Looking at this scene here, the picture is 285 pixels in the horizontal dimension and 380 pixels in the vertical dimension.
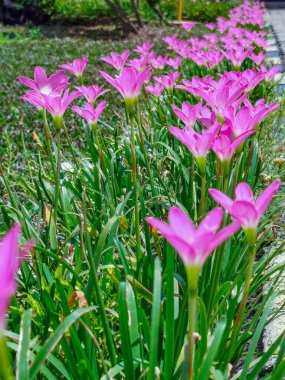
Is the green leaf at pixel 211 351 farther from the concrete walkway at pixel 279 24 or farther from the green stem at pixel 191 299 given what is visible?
the concrete walkway at pixel 279 24

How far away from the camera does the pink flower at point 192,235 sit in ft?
2.24

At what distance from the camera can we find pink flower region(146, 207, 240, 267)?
68 centimetres

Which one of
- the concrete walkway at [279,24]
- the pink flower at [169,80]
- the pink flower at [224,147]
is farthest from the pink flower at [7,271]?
the concrete walkway at [279,24]

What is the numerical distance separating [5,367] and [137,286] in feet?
2.07

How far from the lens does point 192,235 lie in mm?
726

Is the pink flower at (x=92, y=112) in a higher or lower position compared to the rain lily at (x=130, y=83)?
lower

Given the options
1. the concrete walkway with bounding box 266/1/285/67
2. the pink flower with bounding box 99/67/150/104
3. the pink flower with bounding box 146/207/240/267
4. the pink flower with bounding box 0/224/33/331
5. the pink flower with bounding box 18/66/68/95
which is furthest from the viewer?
the concrete walkway with bounding box 266/1/285/67

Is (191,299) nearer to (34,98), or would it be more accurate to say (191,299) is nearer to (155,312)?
(155,312)

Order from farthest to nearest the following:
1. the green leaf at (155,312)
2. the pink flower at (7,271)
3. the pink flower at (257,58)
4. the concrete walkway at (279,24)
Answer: the concrete walkway at (279,24)
the pink flower at (257,58)
the green leaf at (155,312)
the pink flower at (7,271)

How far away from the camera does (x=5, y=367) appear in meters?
0.59

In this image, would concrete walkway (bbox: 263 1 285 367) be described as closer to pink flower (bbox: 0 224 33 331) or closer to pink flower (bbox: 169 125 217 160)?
pink flower (bbox: 169 125 217 160)

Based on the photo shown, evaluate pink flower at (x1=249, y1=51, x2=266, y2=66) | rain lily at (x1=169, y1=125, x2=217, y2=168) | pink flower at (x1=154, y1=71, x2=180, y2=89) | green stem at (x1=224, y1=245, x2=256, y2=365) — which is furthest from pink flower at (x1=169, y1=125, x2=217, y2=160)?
pink flower at (x1=249, y1=51, x2=266, y2=66)

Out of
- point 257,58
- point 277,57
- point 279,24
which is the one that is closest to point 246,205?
point 257,58

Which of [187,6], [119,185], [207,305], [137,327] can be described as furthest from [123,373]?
[187,6]
